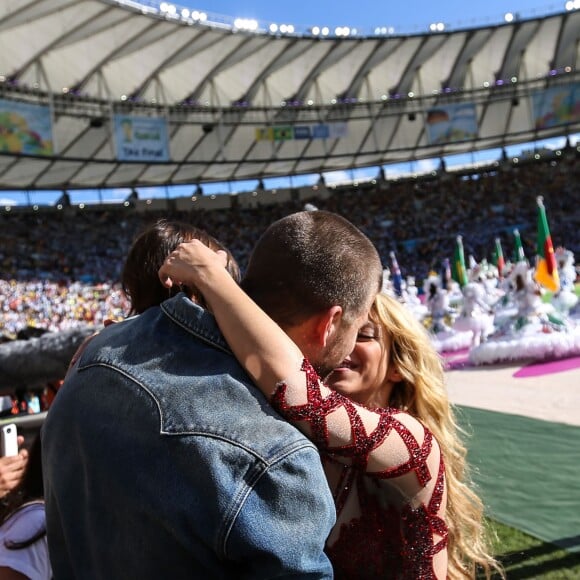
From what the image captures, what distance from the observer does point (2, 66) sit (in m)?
25.6

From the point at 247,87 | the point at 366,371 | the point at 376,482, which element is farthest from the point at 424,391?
the point at 247,87

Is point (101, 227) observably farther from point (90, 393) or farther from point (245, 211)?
point (90, 393)

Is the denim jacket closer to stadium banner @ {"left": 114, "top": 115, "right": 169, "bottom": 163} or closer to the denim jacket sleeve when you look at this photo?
the denim jacket sleeve

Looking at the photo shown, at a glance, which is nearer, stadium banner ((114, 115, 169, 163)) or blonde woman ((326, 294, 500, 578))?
blonde woman ((326, 294, 500, 578))

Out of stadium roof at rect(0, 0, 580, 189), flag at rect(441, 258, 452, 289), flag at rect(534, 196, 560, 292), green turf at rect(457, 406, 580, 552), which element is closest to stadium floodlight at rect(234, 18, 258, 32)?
stadium roof at rect(0, 0, 580, 189)

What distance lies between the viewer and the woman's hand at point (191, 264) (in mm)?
1263

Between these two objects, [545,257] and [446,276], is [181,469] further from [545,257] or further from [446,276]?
[446,276]

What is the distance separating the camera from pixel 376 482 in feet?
4.91

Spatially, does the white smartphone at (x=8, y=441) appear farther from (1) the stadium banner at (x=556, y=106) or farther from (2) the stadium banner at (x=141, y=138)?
(1) the stadium banner at (x=556, y=106)

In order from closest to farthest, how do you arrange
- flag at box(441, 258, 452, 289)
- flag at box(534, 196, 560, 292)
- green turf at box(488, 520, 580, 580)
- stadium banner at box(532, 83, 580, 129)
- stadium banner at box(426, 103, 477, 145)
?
green turf at box(488, 520, 580, 580) < flag at box(534, 196, 560, 292) < flag at box(441, 258, 452, 289) < stadium banner at box(532, 83, 580, 129) < stadium banner at box(426, 103, 477, 145)

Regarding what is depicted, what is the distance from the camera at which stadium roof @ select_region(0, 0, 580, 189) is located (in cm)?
2608

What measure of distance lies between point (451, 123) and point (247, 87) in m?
13.2

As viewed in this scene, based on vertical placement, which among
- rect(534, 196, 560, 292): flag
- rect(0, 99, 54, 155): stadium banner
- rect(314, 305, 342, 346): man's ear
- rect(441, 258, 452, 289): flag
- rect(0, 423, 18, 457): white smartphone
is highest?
rect(0, 99, 54, 155): stadium banner

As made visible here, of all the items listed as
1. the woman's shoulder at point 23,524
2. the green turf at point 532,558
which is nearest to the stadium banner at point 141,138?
the green turf at point 532,558
